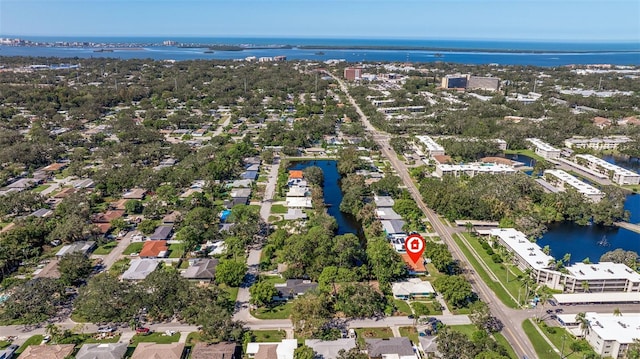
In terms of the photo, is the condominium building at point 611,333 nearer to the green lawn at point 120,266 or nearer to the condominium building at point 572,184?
the condominium building at point 572,184

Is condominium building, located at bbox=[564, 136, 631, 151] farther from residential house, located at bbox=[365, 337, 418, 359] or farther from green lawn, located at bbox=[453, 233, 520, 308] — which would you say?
residential house, located at bbox=[365, 337, 418, 359]

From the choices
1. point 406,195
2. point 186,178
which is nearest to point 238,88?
point 186,178

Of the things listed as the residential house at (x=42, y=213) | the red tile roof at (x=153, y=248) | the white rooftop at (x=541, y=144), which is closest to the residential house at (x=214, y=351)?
the red tile roof at (x=153, y=248)

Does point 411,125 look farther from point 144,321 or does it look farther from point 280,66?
point 280,66

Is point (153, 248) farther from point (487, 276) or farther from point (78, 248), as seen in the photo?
point (487, 276)

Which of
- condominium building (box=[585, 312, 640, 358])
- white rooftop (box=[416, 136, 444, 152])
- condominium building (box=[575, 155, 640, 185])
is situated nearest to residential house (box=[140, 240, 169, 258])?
condominium building (box=[585, 312, 640, 358])

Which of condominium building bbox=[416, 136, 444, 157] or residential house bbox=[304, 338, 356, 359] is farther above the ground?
condominium building bbox=[416, 136, 444, 157]
